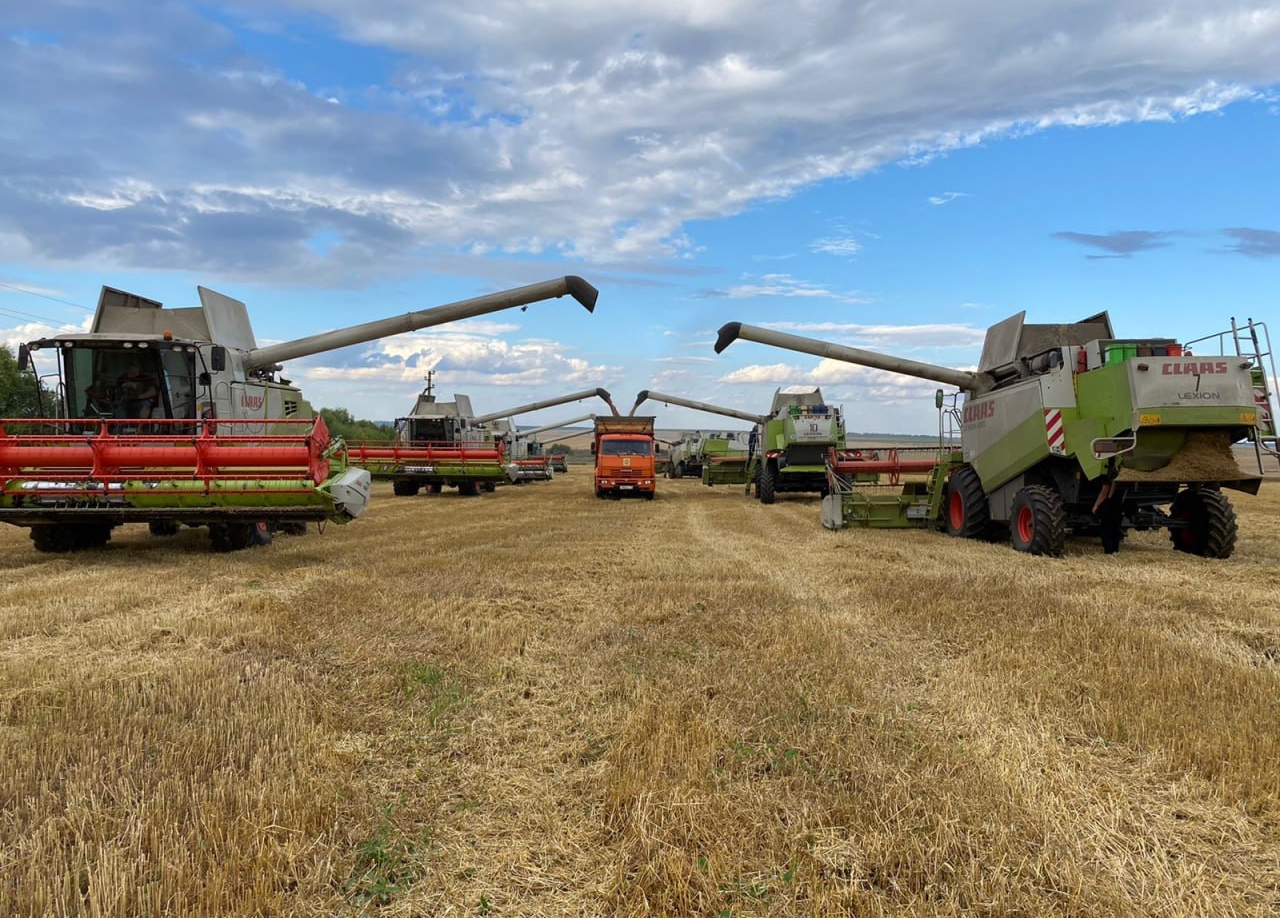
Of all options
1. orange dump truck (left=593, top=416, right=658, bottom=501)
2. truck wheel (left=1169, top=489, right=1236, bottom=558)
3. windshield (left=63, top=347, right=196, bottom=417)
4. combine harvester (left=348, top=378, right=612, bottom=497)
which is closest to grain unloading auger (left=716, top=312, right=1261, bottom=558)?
truck wheel (left=1169, top=489, right=1236, bottom=558)

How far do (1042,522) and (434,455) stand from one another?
1732cm

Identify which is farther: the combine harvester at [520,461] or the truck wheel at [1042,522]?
the combine harvester at [520,461]

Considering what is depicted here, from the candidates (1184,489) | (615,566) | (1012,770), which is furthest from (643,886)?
(1184,489)

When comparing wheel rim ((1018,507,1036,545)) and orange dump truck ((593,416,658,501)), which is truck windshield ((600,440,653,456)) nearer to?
orange dump truck ((593,416,658,501))

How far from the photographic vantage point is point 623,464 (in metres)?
23.6

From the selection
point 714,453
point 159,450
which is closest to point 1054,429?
point 159,450

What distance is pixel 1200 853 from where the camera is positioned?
2.51m

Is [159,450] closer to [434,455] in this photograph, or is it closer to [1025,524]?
[1025,524]

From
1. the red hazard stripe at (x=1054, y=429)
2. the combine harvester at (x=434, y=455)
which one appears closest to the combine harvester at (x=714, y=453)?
the combine harvester at (x=434, y=455)

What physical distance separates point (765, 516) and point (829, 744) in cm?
1376

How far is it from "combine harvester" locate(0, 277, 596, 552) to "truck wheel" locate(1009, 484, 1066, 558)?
817cm

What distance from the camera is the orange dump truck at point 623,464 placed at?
77.4 feet

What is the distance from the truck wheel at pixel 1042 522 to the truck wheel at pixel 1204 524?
4.68 feet

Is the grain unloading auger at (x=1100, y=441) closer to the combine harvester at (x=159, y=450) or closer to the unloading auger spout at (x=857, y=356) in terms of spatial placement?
the unloading auger spout at (x=857, y=356)
